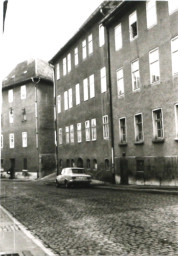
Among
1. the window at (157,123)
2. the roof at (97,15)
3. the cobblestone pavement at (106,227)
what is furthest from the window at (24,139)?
the cobblestone pavement at (106,227)

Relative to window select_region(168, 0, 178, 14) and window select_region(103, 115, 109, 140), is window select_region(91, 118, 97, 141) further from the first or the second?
window select_region(168, 0, 178, 14)

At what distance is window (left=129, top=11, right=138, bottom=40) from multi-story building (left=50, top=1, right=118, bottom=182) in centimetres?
419

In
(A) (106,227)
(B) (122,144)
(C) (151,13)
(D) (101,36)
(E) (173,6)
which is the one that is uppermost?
(D) (101,36)

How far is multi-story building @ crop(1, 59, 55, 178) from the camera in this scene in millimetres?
46750

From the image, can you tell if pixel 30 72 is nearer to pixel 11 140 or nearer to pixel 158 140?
pixel 11 140

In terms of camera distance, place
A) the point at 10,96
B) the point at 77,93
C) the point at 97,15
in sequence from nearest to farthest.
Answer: the point at 97,15, the point at 77,93, the point at 10,96

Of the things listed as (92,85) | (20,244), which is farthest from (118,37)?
(20,244)

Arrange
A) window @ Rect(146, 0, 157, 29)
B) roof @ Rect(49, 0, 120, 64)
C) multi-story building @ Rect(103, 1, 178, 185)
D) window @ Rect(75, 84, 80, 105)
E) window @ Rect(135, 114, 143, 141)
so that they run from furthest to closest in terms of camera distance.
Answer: window @ Rect(75, 84, 80, 105)
roof @ Rect(49, 0, 120, 64)
window @ Rect(135, 114, 143, 141)
window @ Rect(146, 0, 157, 29)
multi-story building @ Rect(103, 1, 178, 185)

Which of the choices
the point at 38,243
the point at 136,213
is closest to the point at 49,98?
the point at 136,213

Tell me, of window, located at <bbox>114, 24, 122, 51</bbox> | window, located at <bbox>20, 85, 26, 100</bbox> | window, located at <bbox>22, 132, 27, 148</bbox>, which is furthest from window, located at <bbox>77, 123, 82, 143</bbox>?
window, located at <bbox>20, 85, 26, 100</bbox>

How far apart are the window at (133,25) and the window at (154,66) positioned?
2.57 metres

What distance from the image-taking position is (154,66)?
21.2 m

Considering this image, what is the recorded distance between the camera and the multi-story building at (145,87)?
64.0 feet

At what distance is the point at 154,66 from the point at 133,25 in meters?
3.80
